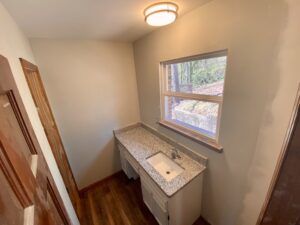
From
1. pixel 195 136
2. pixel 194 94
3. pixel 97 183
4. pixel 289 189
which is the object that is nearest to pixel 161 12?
pixel 194 94

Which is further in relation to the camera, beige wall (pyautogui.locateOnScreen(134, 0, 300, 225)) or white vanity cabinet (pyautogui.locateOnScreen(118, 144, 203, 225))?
white vanity cabinet (pyautogui.locateOnScreen(118, 144, 203, 225))

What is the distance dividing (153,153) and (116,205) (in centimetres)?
98

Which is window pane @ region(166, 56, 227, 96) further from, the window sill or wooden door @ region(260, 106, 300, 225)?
wooden door @ region(260, 106, 300, 225)

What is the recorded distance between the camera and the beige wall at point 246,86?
83 centimetres

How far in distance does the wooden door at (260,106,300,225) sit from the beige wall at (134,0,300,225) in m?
0.41

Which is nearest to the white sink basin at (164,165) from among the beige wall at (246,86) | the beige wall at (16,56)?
the beige wall at (246,86)

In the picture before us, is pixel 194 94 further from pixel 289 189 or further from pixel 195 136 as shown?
pixel 289 189

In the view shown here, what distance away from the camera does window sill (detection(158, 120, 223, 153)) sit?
4.35ft

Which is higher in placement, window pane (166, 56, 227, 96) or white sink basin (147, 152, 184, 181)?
window pane (166, 56, 227, 96)

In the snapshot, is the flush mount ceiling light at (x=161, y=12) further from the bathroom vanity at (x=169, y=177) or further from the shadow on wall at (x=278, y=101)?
the bathroom vanity at (x=169, y=177)

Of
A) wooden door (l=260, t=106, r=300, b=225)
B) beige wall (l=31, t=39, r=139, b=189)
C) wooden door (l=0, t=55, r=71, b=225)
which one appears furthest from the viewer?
beige wall (l=31, t=39, r=139, b=189)

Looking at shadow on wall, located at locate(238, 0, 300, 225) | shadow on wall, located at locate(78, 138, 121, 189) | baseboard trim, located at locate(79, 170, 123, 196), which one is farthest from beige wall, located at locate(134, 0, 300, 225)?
baseboard trim, located at locate(79, 170, 123, 196)

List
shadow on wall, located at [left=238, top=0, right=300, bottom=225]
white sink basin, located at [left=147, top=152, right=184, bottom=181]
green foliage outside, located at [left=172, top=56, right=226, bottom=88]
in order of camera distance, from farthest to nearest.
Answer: white sink basin, located at [left=147, top=152, right=184, bottom=181] → green foliage outside, located at [left=172, top=56, right=226, bottom=88] → shadow on wall, located at [left=238, top=0, right=300, bottom=225]

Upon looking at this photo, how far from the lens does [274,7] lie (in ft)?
2.66
